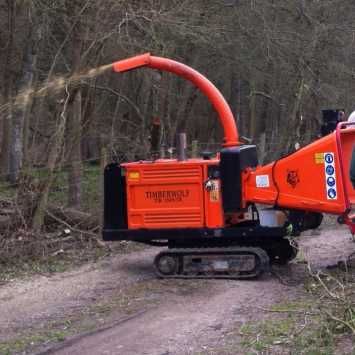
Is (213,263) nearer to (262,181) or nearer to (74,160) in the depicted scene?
(262,181)

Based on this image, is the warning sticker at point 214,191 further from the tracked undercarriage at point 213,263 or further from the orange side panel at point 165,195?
the tracked undercarriage at point 213,263

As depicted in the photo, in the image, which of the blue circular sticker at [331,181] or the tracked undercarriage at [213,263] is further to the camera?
the tracked undercarriage at [213,263]

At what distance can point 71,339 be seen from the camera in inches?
261

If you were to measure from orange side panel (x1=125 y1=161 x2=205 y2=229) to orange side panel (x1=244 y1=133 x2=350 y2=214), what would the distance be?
26.3 inches

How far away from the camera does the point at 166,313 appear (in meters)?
7.68

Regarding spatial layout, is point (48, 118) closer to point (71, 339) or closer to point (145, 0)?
point (145, 0)

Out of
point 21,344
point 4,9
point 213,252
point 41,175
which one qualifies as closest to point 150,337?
point 21,344

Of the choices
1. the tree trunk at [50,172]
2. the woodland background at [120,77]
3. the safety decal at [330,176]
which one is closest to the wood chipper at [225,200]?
the safety decal at [330,176]

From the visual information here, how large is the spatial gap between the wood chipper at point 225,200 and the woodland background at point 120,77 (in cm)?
157

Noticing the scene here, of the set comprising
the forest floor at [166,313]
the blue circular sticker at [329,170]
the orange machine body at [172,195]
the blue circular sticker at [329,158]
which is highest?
the blue circular sticker at [329,158]

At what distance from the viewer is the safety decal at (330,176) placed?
29.1 ft

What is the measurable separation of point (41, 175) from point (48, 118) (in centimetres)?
295

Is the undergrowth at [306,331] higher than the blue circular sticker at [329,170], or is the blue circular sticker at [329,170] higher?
the blue circular sticker at [329,170]

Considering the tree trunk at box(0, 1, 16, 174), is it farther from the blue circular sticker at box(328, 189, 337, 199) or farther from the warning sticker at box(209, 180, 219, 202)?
the blue circular sticker at box(328, 189, 337, 199)
